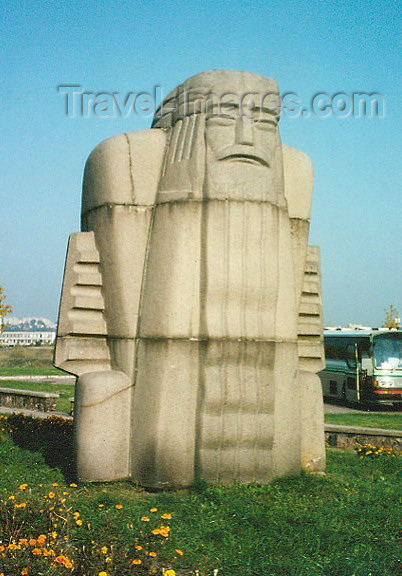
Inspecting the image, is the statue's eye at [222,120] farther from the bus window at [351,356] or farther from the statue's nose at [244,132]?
the bus window at [351,356]

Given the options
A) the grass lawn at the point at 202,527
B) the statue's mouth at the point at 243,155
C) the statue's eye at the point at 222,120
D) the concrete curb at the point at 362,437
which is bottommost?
the grass lawn at the point at 202,527

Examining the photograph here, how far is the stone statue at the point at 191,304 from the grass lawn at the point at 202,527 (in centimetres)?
39

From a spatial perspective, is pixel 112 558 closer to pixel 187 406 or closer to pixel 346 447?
pixel 187 406

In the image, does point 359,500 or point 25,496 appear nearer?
point 25,496

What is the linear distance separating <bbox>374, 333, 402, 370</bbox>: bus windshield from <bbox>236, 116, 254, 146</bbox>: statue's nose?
12.5 meters

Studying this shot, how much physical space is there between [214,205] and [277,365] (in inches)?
72.2

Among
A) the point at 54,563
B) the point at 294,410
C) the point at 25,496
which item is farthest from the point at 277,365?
the point at 54,563

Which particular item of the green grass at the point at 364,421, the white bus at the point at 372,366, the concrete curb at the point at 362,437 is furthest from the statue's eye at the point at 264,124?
the white bus at the point at 372,366

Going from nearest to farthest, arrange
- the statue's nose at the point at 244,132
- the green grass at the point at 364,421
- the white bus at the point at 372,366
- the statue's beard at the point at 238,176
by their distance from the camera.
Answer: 1. the statue's beard at the point at 238,176
2. the statue's nose at the point at 244,132
3. the green grass at the point at 364,421
4. the white bus at the point at 372,366

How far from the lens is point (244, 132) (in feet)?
20.4

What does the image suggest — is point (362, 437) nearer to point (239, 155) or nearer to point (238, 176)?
point (238, 176)

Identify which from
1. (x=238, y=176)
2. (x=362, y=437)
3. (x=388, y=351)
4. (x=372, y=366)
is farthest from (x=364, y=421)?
(x=238, y=176)

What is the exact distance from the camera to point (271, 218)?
20.4 ft

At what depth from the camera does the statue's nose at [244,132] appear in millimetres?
6207
